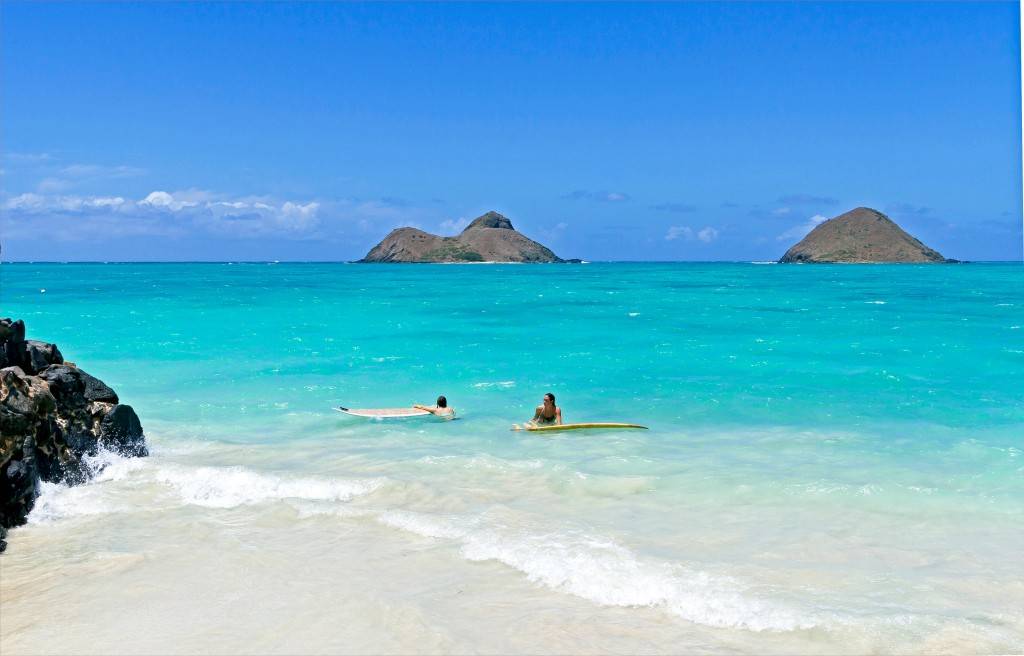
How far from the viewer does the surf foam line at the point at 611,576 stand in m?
8.09

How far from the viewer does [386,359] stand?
3084cm

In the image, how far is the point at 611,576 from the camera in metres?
8.96

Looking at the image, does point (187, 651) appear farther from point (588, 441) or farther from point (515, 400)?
point (515, 400)

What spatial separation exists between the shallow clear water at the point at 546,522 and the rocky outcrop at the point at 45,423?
443 mm

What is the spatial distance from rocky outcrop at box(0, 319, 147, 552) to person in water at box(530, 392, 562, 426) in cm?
829

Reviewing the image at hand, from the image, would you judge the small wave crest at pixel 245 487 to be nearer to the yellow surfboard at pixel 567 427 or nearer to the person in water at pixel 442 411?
the yellow surfboard at pixel 567 427

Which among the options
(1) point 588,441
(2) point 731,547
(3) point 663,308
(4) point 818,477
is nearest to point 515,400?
(1) point 588,441

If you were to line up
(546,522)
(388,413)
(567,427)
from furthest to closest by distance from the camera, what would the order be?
(388,413) → (567,427) → (546,522)

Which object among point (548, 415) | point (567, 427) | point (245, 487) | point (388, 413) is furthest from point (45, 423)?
point (567, 427)

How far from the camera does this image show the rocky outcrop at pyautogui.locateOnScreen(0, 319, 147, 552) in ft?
34.7

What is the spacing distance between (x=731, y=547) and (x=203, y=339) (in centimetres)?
3349

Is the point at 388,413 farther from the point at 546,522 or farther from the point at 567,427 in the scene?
the point at 546,522

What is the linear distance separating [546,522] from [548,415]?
21.7 ft

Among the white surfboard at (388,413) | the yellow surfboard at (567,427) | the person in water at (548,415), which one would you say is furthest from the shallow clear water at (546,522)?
the person in water at (548,415)
